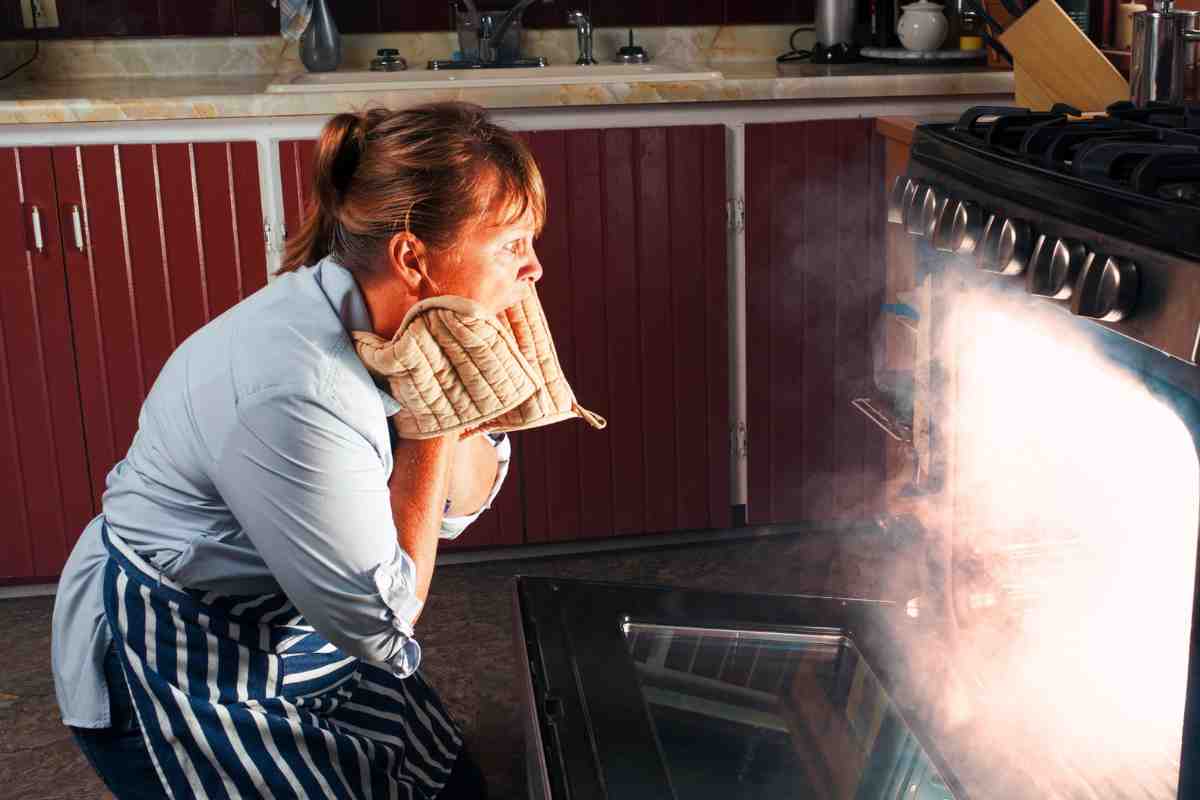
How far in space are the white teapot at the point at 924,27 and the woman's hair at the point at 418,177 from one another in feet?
5.39

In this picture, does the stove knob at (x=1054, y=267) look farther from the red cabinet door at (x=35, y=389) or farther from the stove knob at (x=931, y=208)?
the red cabinet door at (x=35, y=389)

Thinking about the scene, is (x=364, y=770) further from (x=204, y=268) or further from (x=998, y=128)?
(x=204, y=268)

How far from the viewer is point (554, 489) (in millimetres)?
2686

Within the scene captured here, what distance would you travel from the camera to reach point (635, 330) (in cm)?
262

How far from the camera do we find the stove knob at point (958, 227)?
1194mm

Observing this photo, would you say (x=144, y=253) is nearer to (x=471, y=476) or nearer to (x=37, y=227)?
(x=37, y=227)

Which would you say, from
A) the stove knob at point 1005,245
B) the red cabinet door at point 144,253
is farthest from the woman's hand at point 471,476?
the red cabinet door at point 144,253

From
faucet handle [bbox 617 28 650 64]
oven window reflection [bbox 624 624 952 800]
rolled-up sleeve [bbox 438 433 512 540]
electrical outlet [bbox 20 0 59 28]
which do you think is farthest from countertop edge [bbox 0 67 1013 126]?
oven window reflection [bbox 624 624 952 800]

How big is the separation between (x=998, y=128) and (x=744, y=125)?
4.04ft

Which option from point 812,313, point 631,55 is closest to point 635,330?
point 812,313

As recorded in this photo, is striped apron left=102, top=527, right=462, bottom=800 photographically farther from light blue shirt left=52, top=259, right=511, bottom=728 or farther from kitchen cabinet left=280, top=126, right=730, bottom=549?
kitchen cabinet left=280, top=126, right=730, bottom=549

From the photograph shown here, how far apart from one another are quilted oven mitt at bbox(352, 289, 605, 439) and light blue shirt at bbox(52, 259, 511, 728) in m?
0.04

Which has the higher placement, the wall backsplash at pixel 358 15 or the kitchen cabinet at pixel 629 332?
the wall backsplash at pixel 358 15

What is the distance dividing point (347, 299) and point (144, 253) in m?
1.26
